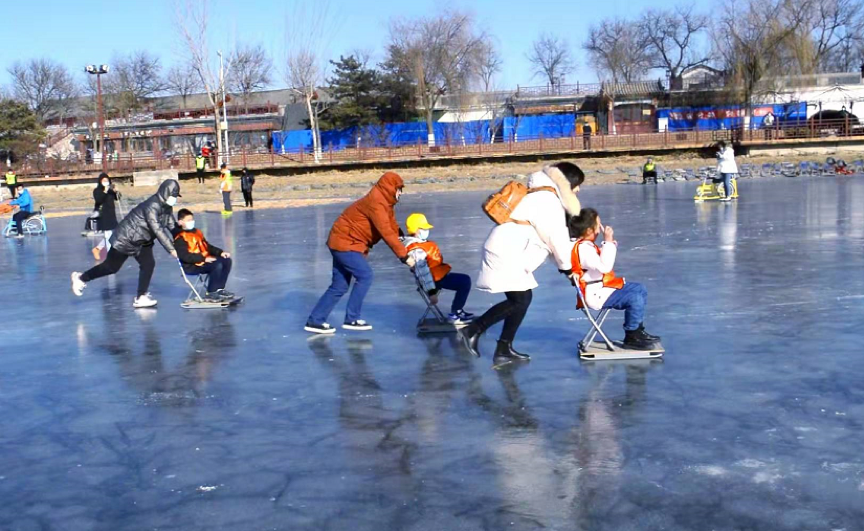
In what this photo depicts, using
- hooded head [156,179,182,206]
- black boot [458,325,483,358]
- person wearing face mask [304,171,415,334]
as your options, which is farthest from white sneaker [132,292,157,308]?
black boot [458,325,483,358]

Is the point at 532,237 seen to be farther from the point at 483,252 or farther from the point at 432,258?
the point at 432,258

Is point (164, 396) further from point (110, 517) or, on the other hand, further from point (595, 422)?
point (595, 422)

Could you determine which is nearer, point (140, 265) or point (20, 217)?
point (140, 265)

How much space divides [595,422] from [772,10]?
60.9 m

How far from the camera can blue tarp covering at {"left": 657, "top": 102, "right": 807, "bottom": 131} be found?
54.8 metres

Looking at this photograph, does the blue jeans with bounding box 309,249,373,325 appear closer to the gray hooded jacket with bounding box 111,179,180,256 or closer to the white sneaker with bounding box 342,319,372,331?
the white sneaker with bounding box 342,319,372,331

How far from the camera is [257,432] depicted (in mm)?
5836

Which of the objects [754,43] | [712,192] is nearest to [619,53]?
[754,43]

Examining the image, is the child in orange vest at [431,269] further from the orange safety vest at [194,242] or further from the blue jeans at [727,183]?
the blue jeans at [727,183]

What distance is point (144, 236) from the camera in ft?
34.8

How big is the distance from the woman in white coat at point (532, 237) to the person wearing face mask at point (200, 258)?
4.32m

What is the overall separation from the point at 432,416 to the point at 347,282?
9.33 ft

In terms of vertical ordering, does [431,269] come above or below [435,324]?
above

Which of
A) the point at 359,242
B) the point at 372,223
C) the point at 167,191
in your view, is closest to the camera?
the point at 372,223
